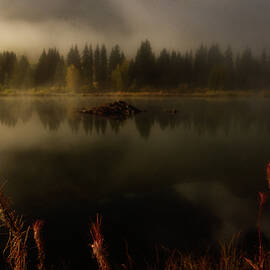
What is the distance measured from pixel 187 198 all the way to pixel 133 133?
12745 mm

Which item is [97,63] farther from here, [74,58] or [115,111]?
[115,111]

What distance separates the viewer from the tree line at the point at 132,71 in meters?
108

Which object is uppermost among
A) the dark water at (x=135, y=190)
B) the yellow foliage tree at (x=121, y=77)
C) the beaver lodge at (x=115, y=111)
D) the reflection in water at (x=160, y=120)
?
the yellow foliage tree at (x=121, y=77)

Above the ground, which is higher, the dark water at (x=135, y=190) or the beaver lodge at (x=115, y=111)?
the beaver lodge at (x=115, y=111)

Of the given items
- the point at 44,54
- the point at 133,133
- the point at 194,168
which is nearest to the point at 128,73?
the point at 44,54

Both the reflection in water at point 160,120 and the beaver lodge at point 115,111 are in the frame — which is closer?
the reflection in water at point 160,120

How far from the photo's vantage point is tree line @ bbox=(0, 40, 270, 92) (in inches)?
4248

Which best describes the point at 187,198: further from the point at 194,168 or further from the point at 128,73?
the point at 128,73

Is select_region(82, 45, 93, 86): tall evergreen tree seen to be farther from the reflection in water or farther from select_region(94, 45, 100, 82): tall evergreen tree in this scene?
the reflection in water

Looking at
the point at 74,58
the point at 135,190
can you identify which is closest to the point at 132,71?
the point at 74,58

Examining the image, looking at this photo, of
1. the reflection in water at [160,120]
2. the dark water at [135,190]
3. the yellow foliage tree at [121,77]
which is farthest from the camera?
the yellow foliage tree at [121,77]

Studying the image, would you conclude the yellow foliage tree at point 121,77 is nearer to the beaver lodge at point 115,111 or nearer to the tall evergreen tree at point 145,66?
the tall evergreen tree at point 145,66

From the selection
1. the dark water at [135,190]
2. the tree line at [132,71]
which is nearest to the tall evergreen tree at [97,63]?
the tree line at [132,71]

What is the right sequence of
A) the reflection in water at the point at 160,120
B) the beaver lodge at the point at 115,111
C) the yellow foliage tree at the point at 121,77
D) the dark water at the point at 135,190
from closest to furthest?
1. the dark water at the point at 135,190
2. the reflection in water at the point at 160,120
3. the beaver lodge at the point at 115,111
4. the yellow foliage tree at the point at 121,77
